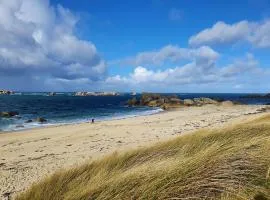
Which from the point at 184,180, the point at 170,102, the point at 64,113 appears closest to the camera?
the point at 184,180

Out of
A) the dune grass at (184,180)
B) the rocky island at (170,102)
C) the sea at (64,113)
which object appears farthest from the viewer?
the rocky island at (170,102)

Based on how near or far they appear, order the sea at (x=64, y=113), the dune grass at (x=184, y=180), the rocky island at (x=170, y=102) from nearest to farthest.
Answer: the dune grass at (x=184, y=180) → the sea at (x=64, y=113) → the rocky island at (x=170, y=102)

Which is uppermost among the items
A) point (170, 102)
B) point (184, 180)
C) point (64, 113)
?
point (184, 180)

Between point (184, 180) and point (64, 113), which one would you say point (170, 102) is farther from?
point (184, 180)

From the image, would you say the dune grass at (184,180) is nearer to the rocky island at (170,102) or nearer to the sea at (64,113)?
the sea at (64,113)

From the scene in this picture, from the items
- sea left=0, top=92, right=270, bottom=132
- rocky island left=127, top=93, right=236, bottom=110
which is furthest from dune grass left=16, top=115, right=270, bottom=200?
rocky island left=127, top=93, right=236, bottom=110

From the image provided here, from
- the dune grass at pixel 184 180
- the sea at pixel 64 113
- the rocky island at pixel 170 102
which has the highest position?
the dune grass at pixel 184 180

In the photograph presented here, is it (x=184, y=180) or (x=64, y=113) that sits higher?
(x=184, y=180)

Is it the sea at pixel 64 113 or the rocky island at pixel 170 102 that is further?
the rocky island at pixel 170 102

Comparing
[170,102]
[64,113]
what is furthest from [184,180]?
[170,102]

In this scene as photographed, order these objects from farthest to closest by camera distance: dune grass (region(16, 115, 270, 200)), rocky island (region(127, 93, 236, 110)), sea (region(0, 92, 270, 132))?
rocky island (region(127, 93, 236, 110)) → sea (region(0, 92, 270, 132)) → dune grass (region(16, 115, 270, 200))

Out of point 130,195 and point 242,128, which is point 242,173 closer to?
point 130,195

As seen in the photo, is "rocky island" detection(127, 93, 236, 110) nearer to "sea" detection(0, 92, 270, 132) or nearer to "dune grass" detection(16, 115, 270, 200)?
"sea" detection(0, 92, 270, 132)

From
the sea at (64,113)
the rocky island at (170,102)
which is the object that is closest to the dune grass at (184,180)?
the sea at (64,113)
